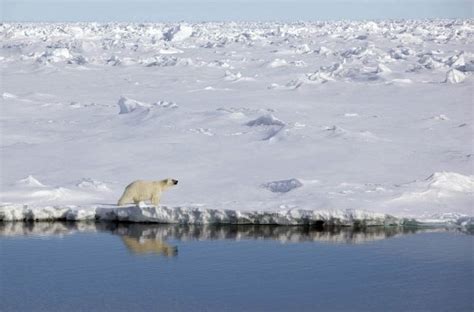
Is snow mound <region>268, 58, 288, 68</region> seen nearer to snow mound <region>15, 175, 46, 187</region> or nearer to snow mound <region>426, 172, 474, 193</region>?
snow mound <region>426, 172, 474, 193</region>

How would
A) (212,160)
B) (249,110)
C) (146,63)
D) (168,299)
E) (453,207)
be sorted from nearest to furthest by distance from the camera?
(168,299) < (453,207) < (212,160) < (249,110) < (146,63)

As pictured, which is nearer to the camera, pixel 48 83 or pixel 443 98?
pixel 443 98

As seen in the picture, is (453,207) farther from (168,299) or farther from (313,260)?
(168,299)

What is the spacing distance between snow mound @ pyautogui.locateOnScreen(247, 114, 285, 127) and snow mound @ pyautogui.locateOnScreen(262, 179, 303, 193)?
5.59 meters

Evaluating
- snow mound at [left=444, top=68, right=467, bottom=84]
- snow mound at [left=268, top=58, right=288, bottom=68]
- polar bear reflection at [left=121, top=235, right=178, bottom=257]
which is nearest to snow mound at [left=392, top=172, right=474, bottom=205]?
polar bear reflection at [left=121, top=235, right=178, bottom=257]

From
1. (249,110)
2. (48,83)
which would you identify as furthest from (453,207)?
(48,83)

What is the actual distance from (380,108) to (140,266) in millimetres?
14021

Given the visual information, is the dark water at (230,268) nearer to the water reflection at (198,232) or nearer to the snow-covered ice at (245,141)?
the water reflection at (198,232)

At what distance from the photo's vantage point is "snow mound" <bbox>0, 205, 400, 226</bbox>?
10820mm

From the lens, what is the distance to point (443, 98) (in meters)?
23.5

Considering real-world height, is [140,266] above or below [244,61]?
below

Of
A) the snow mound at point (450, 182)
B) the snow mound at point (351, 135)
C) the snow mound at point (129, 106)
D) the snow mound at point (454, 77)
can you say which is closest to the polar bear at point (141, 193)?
the snow mound at point (450, 182)

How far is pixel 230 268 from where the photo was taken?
914cm

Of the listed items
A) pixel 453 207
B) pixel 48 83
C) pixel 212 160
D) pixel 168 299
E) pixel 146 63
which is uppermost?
pixel 146 63
